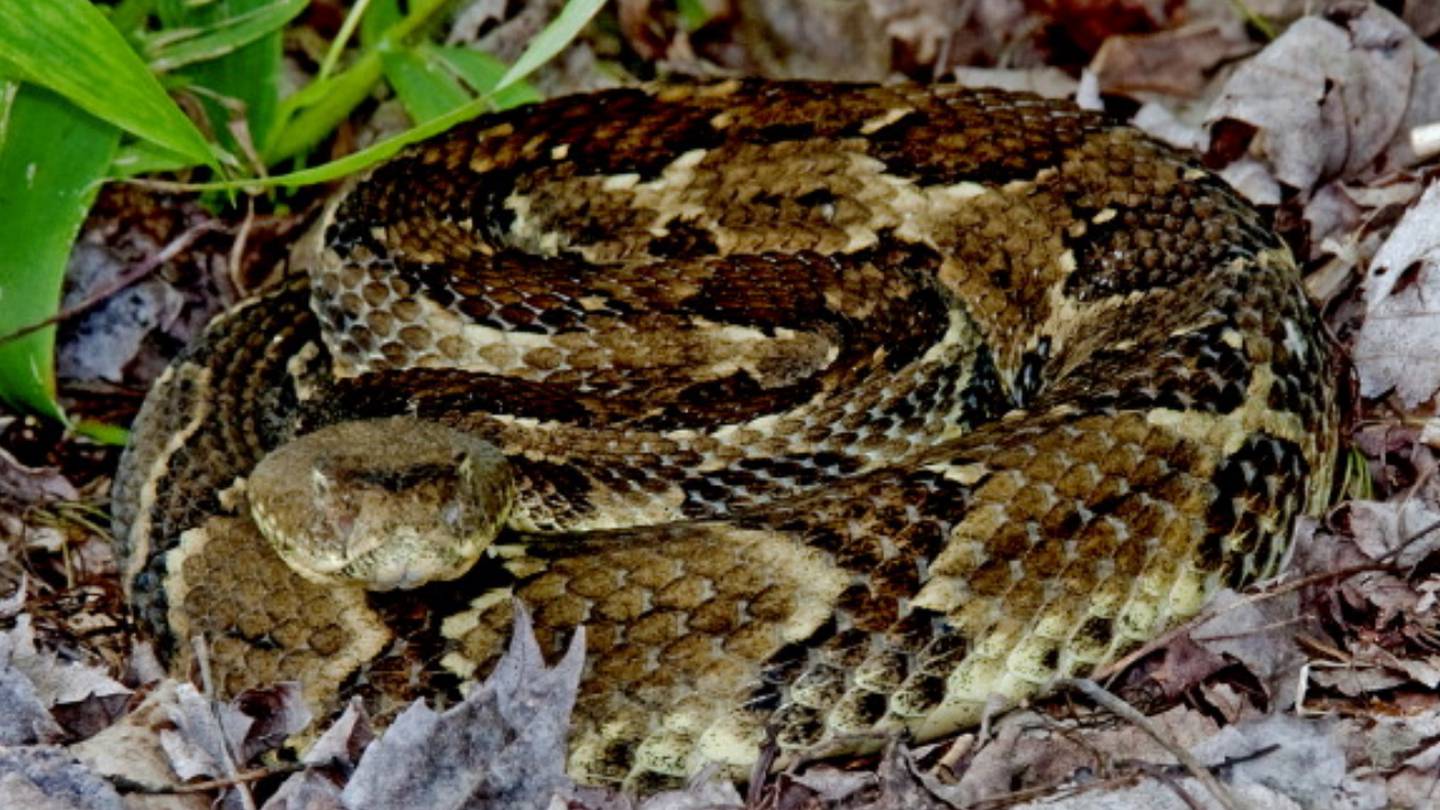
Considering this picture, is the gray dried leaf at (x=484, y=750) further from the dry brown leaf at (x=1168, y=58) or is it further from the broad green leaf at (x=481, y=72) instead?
the dry brown leaf at (x=1168, y=58)

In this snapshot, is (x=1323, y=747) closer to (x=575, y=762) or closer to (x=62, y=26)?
(x=575, y=762)

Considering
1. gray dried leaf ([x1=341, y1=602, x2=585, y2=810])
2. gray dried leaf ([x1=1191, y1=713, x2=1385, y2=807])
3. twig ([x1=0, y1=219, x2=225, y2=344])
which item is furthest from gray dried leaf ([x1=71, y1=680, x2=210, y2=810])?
gray dried leaf ([x1=1191, y1=713, x2=1385, y2=807])

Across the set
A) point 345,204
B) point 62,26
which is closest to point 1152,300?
point 345,204

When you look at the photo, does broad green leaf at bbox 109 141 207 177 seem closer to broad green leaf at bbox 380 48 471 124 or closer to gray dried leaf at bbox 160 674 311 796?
broad green leaf at bbox 380 48 471 124

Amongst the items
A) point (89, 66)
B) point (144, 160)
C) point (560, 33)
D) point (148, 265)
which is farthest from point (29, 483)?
point (560, 33)

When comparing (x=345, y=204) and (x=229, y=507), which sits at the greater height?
(x=345, y=204)

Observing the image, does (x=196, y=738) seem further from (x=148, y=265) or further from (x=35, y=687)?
(x=148, y=265)
